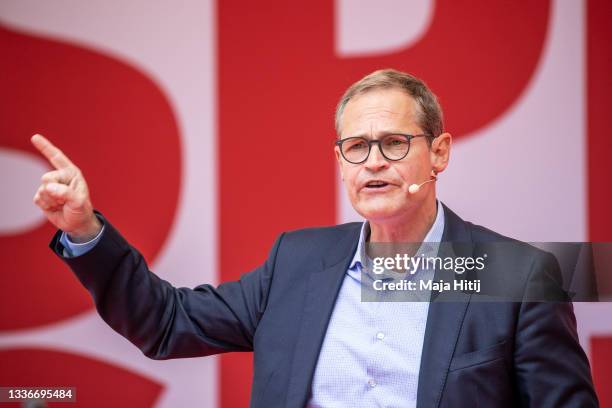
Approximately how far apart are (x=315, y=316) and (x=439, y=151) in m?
0.59

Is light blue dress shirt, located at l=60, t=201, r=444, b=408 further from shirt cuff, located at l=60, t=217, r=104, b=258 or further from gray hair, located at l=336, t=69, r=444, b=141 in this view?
gray hair, located at l=336, t=69, r=444, b=141

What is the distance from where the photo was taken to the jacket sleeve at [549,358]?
1.58 meters

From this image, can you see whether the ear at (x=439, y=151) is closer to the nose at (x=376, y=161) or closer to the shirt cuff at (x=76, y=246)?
the nose at (x=376, y=161)

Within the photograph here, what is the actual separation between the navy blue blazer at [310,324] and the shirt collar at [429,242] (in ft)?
0.07

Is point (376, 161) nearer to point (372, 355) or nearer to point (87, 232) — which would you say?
point (372, 355)

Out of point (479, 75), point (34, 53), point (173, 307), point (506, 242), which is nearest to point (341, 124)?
point (506, 242)

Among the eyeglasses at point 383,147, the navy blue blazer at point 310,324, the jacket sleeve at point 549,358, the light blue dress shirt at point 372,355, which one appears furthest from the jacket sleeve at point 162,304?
the jacket sleeve at point 549,358

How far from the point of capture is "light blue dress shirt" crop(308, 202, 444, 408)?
65.6 inches

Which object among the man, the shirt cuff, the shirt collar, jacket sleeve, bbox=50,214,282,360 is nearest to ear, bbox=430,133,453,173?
the man

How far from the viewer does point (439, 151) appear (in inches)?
75.2

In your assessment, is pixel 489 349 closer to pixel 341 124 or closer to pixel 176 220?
pixel 341 124

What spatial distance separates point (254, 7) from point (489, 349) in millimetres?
1692

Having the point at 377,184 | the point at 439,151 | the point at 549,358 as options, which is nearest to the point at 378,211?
the point at 377,184

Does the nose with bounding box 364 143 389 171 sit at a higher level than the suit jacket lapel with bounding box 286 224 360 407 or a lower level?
higher
